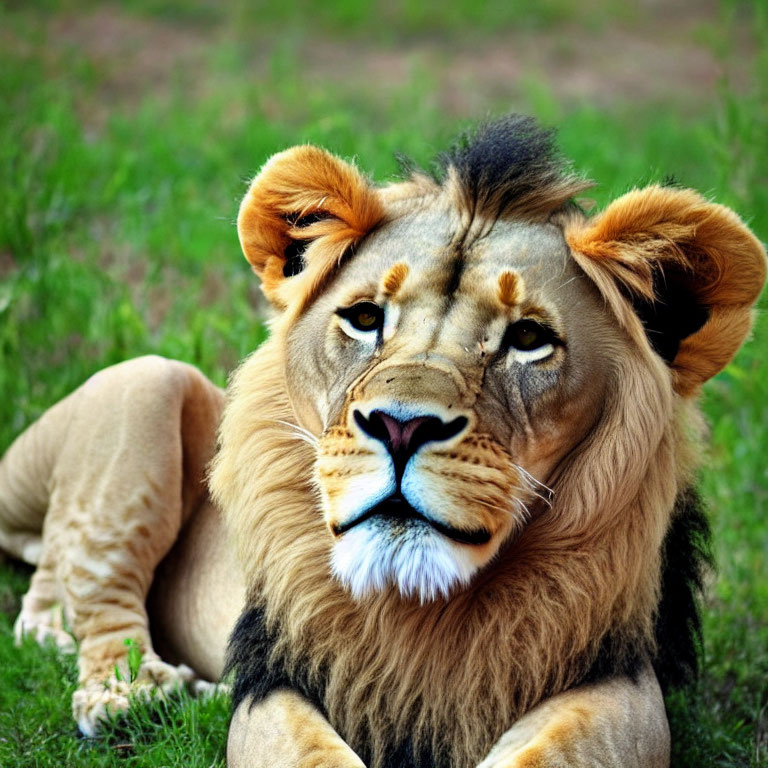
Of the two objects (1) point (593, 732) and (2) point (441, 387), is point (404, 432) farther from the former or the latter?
(1) point (593, 732)

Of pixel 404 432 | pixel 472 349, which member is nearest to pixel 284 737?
pixel 404 432

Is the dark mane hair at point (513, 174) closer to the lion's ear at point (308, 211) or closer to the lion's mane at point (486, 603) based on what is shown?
the lion's mane at point (486, 603)

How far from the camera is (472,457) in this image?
2494 millimetres

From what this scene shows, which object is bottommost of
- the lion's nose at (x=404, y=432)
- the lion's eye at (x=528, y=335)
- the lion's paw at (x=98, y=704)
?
the lion's paw at (x=98, y=704)

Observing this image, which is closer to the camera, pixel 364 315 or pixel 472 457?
pixel 472 457

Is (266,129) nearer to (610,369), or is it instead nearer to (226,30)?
(226,30)

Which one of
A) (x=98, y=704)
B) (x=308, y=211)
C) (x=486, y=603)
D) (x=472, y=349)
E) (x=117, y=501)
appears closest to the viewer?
(x=472, y=349)

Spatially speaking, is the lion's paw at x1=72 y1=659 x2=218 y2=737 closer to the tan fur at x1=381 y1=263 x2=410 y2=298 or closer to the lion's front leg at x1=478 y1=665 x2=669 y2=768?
the lion's front leg at x1=478 y1=665 x2=669 y2=768

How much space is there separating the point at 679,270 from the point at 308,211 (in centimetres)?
90

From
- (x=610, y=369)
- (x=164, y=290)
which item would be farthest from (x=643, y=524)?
(x=164, y=290)

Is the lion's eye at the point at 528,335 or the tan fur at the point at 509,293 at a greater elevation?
the tan fur at the point at 509,293

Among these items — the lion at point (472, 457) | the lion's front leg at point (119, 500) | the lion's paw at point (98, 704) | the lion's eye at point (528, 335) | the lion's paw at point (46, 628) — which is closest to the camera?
the lion at point (472, 457)

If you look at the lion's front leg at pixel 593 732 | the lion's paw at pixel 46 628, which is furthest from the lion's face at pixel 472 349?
the lion's paw at pixel 46 628

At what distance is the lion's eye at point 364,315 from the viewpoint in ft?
9.26
